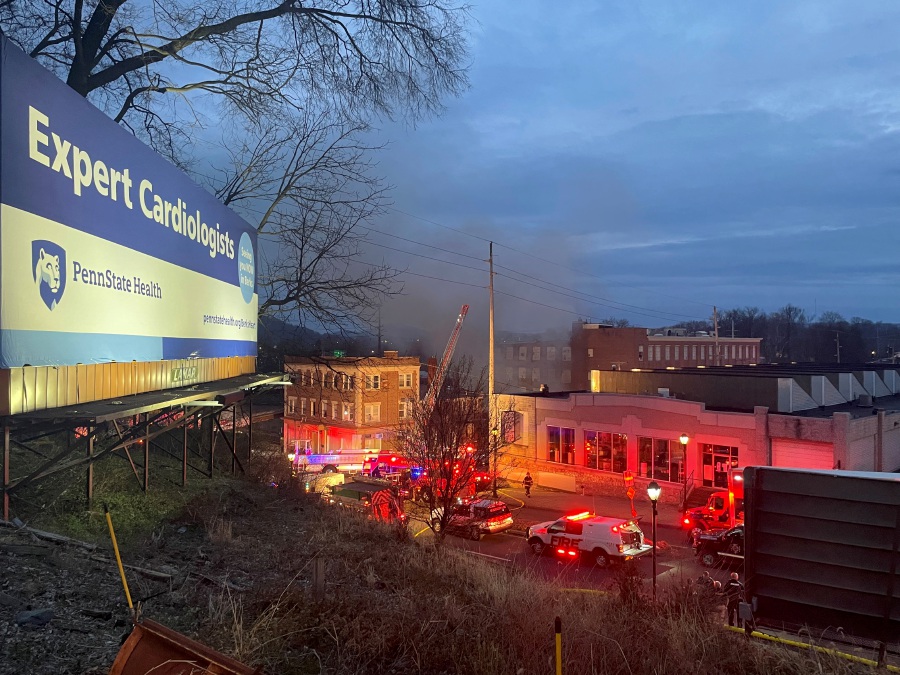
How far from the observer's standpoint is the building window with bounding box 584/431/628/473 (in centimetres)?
3038

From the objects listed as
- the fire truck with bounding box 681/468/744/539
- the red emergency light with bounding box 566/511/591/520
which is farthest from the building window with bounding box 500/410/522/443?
the red emergency light with bounding box 566/511/591/520

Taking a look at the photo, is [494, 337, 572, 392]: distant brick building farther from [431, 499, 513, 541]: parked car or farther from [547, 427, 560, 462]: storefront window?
[431, 499, 513, 541]: parked car

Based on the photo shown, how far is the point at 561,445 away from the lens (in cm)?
3291

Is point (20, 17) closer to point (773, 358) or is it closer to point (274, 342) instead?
point (274, 342)

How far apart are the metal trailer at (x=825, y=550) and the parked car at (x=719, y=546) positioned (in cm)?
1085

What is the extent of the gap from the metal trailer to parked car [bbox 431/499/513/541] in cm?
1333

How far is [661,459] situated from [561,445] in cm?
550

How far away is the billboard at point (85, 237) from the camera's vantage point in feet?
19.8

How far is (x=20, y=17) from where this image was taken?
27.5 feet

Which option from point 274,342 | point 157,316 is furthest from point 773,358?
point 157,316

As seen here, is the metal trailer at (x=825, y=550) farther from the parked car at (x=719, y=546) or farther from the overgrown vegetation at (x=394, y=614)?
the parked car at (x=719, y=546)

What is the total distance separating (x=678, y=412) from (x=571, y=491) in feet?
21.9

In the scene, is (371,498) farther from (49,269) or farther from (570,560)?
(49,269)

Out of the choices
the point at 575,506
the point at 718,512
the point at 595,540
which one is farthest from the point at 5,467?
the point at 575,506
